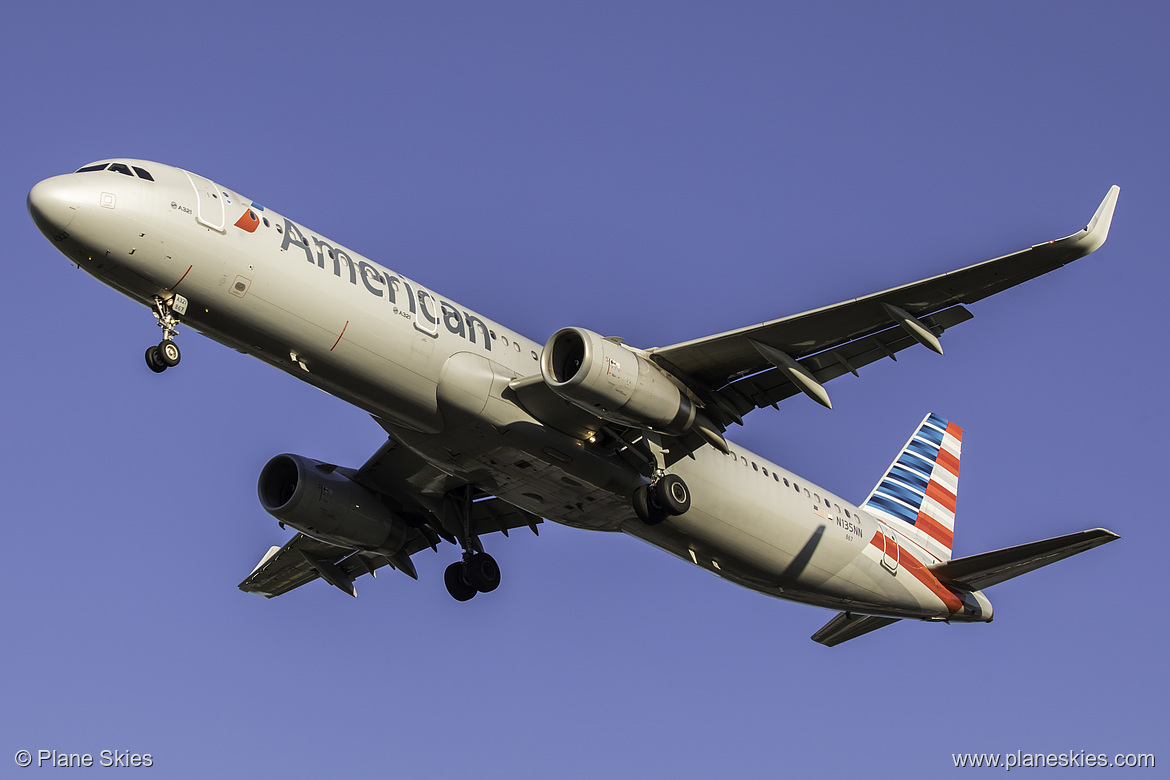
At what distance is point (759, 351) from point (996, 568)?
1008 centimetres

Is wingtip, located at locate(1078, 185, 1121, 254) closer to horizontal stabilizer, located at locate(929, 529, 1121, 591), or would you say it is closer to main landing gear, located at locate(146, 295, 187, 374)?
horizontal stabilizer, located at locate(929, 529, 1121, 591)

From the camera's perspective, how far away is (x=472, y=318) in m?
22.5

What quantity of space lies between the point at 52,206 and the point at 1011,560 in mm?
21741

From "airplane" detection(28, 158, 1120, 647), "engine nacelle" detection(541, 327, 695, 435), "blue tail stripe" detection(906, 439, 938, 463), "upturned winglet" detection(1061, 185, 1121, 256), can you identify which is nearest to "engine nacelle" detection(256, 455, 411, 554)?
"airplane" detection(28, 158, 1120, 647)

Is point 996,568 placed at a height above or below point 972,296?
below

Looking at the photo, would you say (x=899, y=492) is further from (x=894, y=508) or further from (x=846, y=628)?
(x=846, y=628)

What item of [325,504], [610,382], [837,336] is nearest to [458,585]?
[325,504]

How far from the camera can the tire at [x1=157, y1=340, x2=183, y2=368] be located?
19.0 metres

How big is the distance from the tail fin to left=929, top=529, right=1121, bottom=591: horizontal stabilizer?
1.89m

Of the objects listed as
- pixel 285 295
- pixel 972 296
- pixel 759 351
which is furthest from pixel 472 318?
pixel 972 296

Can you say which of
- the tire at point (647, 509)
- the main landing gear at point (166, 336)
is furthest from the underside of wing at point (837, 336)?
the main landing gear at point (166, 336)

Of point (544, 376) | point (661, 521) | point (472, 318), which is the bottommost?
point (661, 521)

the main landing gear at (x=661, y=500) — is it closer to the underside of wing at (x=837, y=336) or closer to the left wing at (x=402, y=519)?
the underside of wing at (x=837, y=336)

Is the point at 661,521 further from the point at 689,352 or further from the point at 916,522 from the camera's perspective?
the point at 916,522
